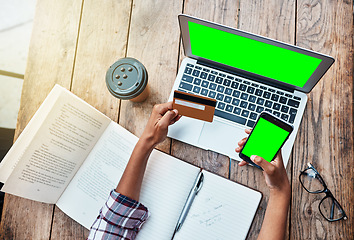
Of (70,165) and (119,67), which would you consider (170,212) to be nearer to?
(70,165)

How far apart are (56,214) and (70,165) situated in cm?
19

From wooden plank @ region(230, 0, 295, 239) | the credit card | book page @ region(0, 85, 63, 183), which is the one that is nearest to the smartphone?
the credit card

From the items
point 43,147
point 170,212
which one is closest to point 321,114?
point 170,212

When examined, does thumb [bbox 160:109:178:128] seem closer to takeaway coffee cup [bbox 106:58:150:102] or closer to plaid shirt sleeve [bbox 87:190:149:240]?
takeaway coffee cup [bbox 106:58:150:102]

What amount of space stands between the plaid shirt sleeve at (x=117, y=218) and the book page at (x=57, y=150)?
0.18 metres

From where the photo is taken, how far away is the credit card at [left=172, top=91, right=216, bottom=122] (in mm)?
671

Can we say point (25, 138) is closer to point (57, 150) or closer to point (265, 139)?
point (57, 150)

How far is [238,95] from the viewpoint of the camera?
0.81 meters

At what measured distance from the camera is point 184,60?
0.85 metres

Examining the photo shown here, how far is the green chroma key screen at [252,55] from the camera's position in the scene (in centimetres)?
63

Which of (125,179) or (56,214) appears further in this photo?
(56,214)

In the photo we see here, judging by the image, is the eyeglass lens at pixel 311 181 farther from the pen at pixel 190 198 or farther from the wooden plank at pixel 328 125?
the pen at pixel 190 198

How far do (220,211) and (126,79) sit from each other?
0.48 m

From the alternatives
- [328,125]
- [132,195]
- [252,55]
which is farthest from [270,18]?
[132,195]
